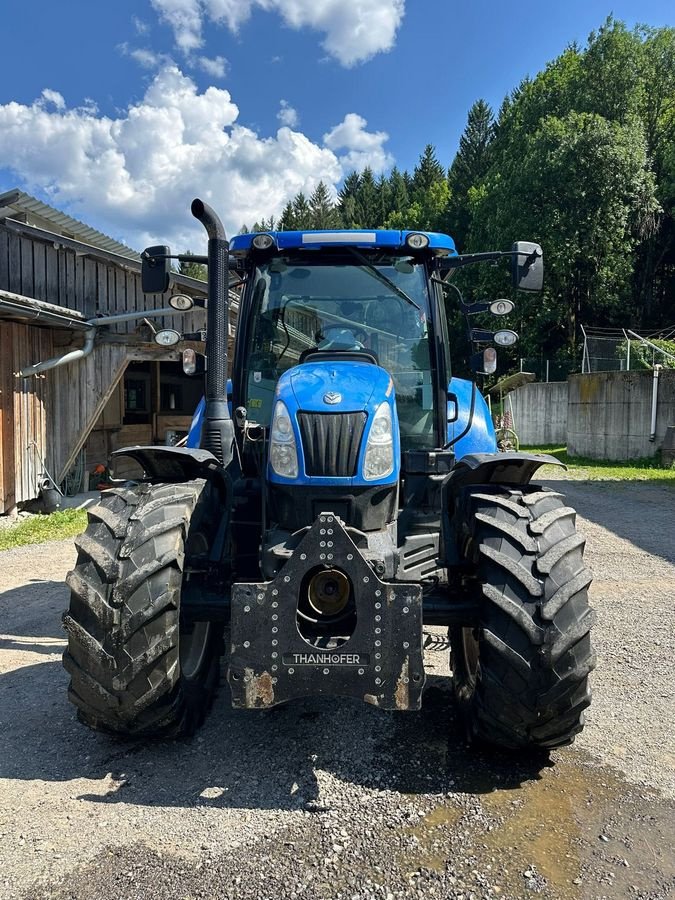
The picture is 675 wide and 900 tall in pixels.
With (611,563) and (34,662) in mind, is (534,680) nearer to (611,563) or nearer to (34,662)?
(34,662)

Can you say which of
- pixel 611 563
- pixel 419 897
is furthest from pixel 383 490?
pixel 611 563

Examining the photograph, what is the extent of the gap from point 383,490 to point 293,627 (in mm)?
796

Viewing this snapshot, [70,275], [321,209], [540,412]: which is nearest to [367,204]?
[321,209]

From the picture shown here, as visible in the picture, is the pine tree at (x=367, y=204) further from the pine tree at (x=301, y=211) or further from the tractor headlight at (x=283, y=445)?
the tractor headlight at (x=283, y=445)

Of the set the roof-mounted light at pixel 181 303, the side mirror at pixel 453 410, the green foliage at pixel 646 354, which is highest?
the green foliage at pixel 646 354

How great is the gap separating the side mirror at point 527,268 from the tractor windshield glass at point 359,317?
1.82 ft

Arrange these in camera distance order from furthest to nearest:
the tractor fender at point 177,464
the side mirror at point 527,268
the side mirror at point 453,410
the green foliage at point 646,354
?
the green foliage at point 646,354 < the side mirror at point 453,410 < the side mirror at point 527,268 < the tractor fender at point 177,464

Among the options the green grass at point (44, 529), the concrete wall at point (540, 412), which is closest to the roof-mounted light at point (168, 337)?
the green grass at point (44, 529)

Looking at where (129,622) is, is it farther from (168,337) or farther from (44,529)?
(44,529)

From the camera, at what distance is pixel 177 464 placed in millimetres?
3500

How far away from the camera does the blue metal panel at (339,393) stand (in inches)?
118

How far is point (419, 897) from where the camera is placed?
2162mm

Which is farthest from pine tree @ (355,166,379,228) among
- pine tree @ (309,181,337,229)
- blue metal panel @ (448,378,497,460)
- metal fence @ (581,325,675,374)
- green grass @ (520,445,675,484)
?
blue metal panel @ (448,378,497,460)

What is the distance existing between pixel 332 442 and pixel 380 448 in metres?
0.24
